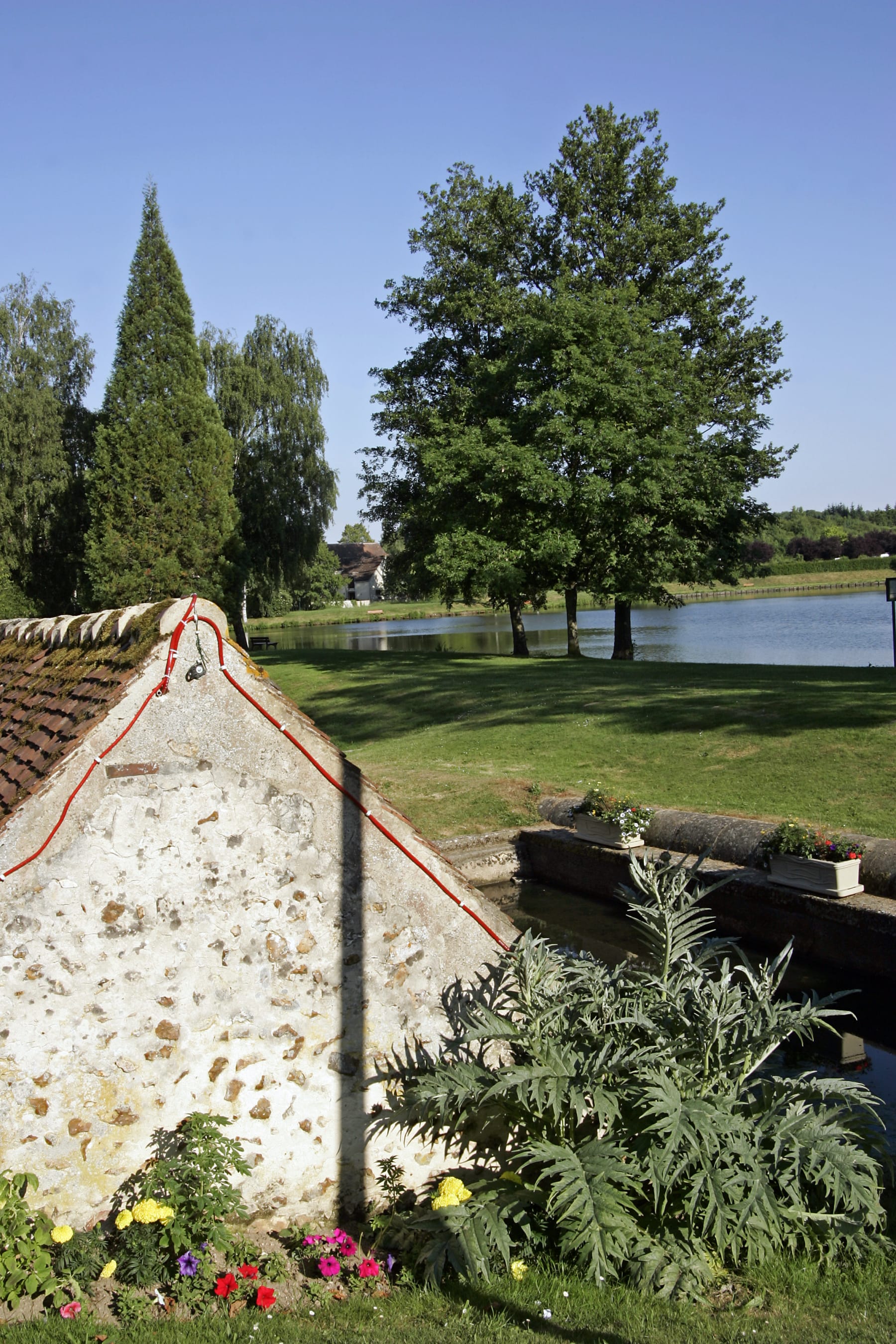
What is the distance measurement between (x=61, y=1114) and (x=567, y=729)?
13191 millimetres

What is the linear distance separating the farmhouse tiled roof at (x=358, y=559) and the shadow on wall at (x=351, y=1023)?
4349 inches

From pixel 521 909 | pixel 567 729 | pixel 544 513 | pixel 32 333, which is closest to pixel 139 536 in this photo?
pixel 32 333

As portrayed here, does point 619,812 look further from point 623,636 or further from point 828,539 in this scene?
point 828,539

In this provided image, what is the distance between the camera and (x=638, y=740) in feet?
50.3

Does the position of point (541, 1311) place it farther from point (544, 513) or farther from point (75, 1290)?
point (544, 513)

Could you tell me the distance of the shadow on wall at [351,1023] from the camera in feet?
14.9

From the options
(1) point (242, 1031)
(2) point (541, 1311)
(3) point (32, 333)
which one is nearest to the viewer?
(2) point (541, 1311)

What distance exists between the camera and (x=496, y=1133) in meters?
4.79

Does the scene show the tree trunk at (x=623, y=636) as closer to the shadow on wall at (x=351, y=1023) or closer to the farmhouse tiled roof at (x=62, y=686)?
the farmhouse tiled roof at (x=62, y=686)

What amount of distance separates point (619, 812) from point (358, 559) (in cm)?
11363

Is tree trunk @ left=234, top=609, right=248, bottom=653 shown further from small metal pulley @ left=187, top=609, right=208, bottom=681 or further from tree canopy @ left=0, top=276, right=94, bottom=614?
small metal pulley @ left=187, top=609, right=208, bottom=681

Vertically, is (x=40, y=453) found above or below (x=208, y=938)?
above

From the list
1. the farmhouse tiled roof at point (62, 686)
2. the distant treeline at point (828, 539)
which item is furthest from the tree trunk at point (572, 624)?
the distant treeline at point (828, 539)

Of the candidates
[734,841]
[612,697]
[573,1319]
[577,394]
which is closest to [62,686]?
[573,1319]
